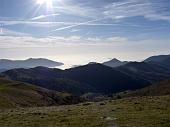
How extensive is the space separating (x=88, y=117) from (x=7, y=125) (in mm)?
7439

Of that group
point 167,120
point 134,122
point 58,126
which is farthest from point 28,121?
point 167,120

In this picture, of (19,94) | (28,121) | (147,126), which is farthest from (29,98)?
(147,126)

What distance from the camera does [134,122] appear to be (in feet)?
87.6

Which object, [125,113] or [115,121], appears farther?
[125,113]

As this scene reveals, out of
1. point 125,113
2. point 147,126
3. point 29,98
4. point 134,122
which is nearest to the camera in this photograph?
point 147,126

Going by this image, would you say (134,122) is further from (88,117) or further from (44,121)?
(44,121)

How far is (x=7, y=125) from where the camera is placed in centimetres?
2930

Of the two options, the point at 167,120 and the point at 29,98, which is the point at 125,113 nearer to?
the point at 167,120

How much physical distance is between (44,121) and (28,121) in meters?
1.64

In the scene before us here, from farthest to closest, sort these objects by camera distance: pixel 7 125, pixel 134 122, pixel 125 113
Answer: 1. pixel 125 113
2. pixel 7 125
3. pixel 134 122

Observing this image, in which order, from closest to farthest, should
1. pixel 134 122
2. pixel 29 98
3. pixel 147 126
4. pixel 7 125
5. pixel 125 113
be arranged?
pixel 147 126 < pixel 134 122 < pixel 7 125 < pixel 125 113 < pixel 29 98

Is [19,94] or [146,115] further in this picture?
[19,94]

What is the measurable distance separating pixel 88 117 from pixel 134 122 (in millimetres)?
5766

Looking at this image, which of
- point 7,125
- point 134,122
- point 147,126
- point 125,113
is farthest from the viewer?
point 125,113
